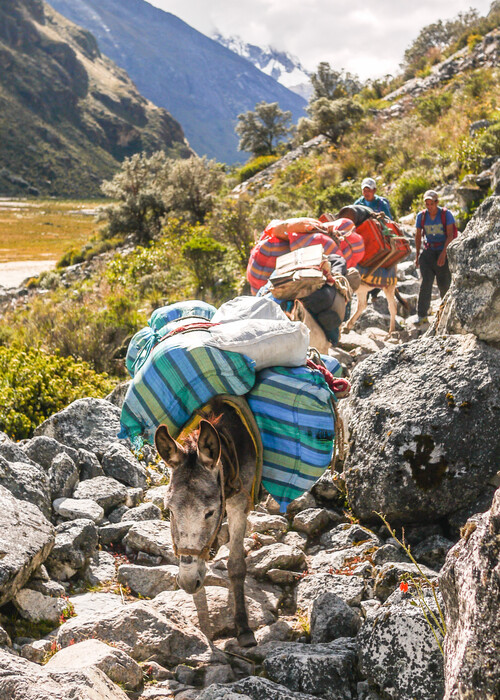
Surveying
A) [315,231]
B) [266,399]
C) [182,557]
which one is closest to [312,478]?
[266,399]

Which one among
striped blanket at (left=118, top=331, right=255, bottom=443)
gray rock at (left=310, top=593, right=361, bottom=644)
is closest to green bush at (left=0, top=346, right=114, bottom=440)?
striped blanket at (left=118, top=331, right=255, bottom=443)

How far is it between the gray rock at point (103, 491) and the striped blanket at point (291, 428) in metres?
1.90

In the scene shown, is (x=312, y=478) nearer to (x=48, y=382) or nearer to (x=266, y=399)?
(x=266, y=399)

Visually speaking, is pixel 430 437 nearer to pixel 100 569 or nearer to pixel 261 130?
pixel 100 569

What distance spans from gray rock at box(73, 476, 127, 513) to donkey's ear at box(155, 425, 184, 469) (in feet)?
7.24

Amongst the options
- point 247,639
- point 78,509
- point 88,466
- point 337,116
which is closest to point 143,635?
point 247,639

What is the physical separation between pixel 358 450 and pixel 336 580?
125 cm

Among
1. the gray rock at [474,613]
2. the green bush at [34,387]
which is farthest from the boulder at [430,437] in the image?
the green bush at [34,387]

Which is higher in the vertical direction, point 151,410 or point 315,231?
point 315,231

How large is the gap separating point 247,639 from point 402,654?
1.24m

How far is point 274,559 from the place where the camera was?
437cm

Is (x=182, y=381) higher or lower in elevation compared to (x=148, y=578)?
higher

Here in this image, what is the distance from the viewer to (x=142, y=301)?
1334cm

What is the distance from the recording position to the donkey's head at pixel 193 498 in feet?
10.00
